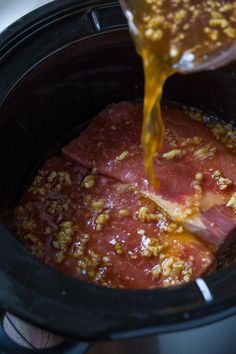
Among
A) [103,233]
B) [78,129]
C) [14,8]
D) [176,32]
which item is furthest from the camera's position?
[14,8]

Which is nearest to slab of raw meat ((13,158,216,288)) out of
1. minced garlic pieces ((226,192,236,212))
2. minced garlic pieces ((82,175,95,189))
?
minced garlic pieces ((82,175,95,189))

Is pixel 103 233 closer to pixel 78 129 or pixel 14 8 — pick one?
pixel 78 129

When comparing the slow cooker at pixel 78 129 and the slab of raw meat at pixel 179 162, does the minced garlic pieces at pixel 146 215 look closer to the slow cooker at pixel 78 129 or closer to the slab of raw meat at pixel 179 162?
the slab of raw meat at pixel 179 162

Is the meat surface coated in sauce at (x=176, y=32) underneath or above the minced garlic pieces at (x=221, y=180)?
above

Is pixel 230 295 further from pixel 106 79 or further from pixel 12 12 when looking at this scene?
pixel 12 12

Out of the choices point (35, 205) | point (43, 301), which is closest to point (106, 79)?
point (35, 205)

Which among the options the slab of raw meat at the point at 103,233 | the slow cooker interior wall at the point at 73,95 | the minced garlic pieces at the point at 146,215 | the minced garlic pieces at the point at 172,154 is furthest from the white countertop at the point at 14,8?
the minced garlic pieces at the point at 146,215

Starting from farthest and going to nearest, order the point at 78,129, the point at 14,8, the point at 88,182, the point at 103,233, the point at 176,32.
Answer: the point at 14,8
the point at 78,129
the point at 88,182
the point at 103,233
the point at 176,32

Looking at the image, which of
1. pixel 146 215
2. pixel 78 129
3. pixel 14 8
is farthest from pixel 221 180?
pixel 14 8
